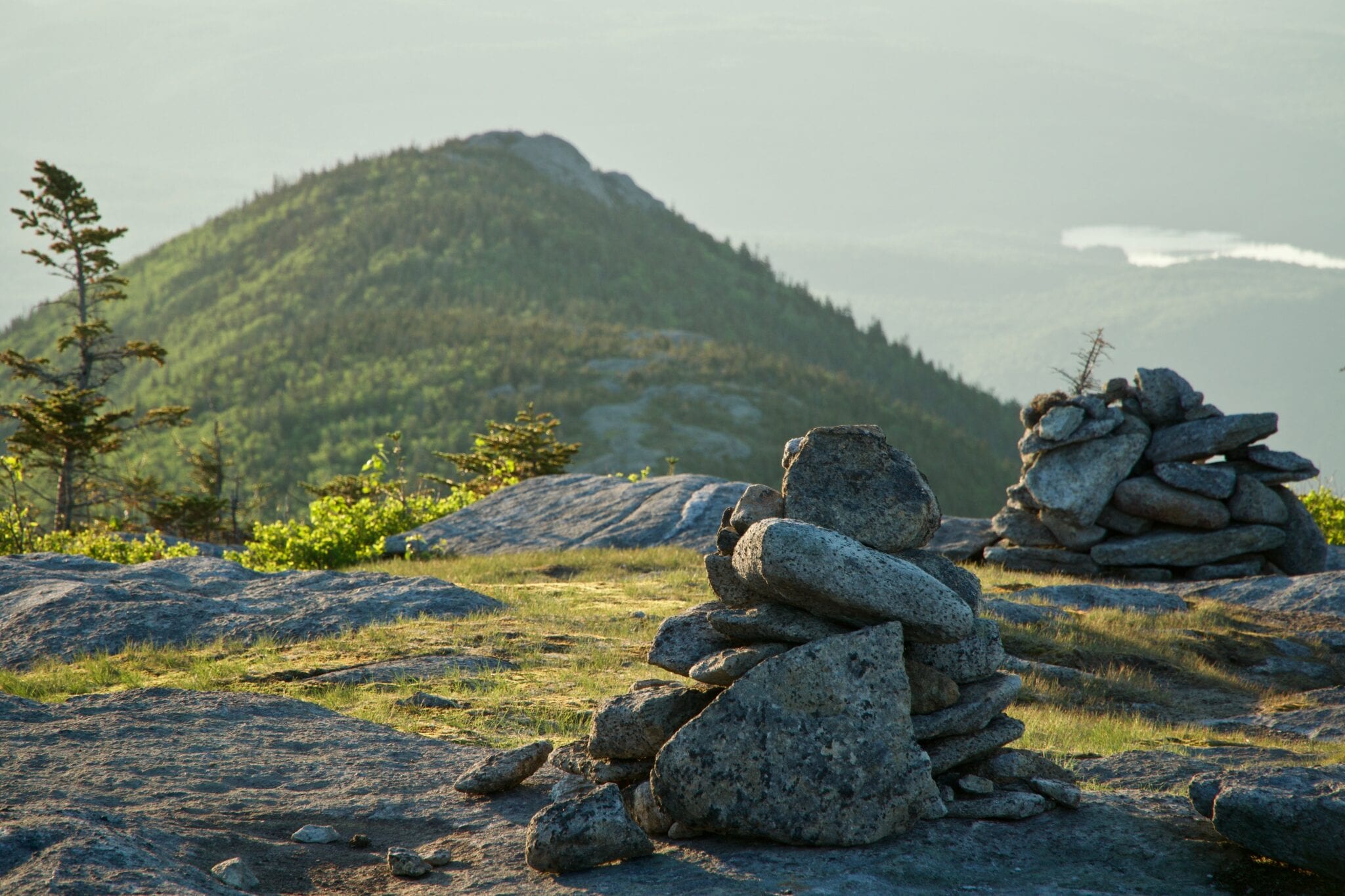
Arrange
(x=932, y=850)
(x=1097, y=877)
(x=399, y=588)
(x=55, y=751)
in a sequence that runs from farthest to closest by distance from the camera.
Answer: (x=399, y=588), (x=55, y=751), (x=932, y=850), (x=1097, y=877)

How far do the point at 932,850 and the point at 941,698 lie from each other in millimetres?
1225

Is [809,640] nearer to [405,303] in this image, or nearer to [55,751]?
[55,751]

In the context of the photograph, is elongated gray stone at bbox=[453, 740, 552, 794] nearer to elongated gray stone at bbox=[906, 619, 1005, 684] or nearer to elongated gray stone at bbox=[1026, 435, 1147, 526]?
elongated gray stone at bbox=[906, 619, 1005, 684]

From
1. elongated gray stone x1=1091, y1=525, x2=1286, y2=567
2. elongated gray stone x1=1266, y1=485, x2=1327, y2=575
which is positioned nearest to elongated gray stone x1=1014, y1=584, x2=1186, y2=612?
elongated gray stone x1=1091, y1=525, x2=1286, y2=567

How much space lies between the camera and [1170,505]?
19.9m

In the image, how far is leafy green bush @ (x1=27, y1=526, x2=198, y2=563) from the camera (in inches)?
838

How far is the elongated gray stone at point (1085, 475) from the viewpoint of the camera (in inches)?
794

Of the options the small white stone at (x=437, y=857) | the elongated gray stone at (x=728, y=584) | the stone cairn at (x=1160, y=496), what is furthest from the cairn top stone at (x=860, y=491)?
the stone cairn at (x=1160, y=496)

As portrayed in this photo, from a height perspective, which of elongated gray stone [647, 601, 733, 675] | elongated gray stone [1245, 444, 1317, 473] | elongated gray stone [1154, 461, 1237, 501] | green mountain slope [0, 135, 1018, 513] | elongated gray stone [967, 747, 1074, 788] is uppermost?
green mountain slope [0, 135, 1018, 513]

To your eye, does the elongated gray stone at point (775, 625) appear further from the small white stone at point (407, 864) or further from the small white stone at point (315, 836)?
the small white stone at point (315, 836)

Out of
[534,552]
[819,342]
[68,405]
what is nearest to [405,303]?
[819,342]

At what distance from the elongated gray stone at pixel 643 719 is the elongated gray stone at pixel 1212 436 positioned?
1671 cm

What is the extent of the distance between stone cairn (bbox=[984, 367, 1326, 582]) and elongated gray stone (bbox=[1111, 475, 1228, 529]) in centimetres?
2

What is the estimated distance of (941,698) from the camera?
7.04 meters
